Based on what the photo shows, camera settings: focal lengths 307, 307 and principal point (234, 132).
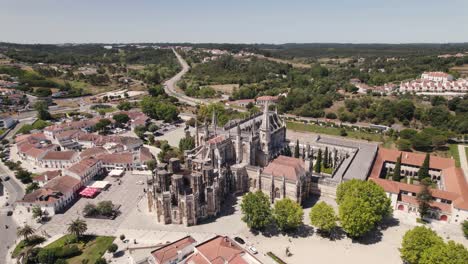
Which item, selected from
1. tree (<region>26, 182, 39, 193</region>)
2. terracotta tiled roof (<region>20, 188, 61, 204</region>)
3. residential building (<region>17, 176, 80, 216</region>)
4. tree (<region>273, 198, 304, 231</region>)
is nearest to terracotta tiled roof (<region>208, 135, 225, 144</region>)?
tree (<region>273, 198, 304, 231</region>)

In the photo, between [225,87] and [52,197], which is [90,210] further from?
[225,87]

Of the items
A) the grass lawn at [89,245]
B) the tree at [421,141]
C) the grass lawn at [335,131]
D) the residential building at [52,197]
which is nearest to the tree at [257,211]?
the grass lawn at [89,245]

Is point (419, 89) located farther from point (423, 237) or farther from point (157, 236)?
point (157, 236)

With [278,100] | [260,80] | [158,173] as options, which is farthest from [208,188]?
[260,80]

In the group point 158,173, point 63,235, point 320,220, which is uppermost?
point 158,173

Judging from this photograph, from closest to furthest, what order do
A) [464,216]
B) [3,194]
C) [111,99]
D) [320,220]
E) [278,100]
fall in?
[320,220] → [464,216] → [3,194] → [278,100] → [111,99]

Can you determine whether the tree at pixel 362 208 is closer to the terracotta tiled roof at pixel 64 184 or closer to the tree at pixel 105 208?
the tree at pixel 105 208

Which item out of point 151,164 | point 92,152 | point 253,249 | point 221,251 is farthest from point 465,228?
point 92,152
